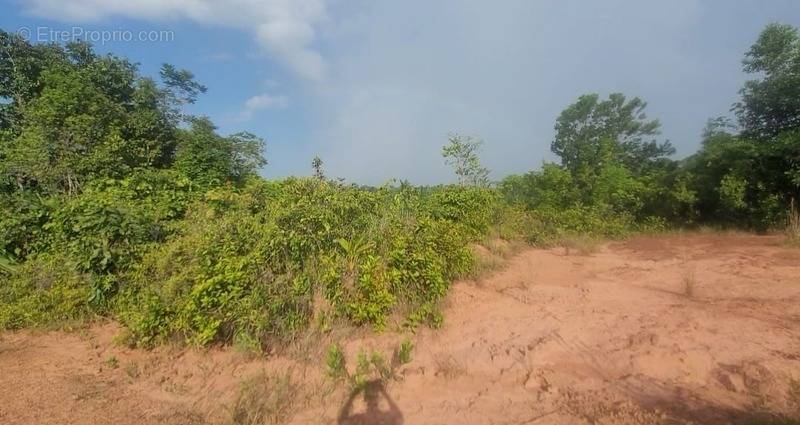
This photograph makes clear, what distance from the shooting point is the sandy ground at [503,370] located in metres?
3.05

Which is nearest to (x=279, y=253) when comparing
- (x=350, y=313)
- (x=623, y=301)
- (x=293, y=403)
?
(x=350, y=313)

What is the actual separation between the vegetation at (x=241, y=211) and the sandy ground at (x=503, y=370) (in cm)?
30

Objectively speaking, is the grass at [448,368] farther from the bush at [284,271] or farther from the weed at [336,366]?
the weed at [336,366]

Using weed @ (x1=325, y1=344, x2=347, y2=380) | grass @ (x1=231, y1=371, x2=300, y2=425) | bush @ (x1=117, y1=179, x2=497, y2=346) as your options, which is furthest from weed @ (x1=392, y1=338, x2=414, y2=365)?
grass @ (x1=231, y1=371, x2=300, y2=425)

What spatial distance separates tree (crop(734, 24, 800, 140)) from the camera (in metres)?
9.34

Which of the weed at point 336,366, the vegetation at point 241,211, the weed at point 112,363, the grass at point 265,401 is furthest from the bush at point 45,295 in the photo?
the weed at point 336,366

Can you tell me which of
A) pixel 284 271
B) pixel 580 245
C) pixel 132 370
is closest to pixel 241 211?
pixel 284 271

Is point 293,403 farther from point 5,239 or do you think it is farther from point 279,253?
point 5,239

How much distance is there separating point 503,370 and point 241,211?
3.44 m

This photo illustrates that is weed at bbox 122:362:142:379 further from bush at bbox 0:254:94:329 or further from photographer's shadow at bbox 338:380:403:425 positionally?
photographer's shadow at bbox 338:380:403:425

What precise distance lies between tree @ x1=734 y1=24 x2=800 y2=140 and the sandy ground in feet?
21.7

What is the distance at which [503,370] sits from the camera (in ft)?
12.0

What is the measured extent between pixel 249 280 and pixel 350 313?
1053 millimetres

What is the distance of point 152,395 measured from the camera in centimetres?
351
